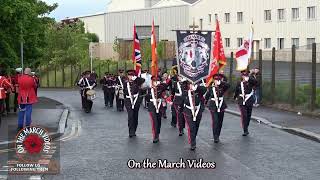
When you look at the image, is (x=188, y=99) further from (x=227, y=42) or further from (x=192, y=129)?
(x=227, y=42)

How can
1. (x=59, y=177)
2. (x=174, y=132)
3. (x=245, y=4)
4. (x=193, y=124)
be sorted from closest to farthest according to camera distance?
(x=59, y=177) < (x=193, y=124) < (x=174, y=132) < (x=245, y=4)

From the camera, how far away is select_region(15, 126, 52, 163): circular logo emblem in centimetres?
1242

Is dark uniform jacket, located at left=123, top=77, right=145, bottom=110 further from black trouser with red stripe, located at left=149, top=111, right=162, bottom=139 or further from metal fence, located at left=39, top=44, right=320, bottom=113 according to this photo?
metal fence, located at left=39, top=44, right=320, bottom=113

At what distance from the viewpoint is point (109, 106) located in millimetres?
28328

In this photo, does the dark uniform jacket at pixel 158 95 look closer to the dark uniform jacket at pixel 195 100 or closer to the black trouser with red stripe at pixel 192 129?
the dark uniform jacket at pixel 195 100

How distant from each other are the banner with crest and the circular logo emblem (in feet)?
11.9

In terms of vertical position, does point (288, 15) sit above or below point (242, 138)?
above

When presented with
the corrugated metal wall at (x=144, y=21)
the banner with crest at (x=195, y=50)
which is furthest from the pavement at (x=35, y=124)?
the corrugated metal wall at (x=144, y=21)

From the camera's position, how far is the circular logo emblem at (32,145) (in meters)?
12.4

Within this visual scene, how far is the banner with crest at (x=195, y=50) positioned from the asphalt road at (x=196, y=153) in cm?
182

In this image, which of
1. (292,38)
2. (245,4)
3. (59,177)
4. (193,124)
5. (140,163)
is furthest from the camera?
(245,4)

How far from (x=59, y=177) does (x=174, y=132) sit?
23.7 feet

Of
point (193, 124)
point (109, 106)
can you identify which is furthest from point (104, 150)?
point (109, 106)

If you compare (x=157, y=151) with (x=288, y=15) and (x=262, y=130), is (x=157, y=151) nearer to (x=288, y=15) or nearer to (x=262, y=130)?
(x=262, y=130)
